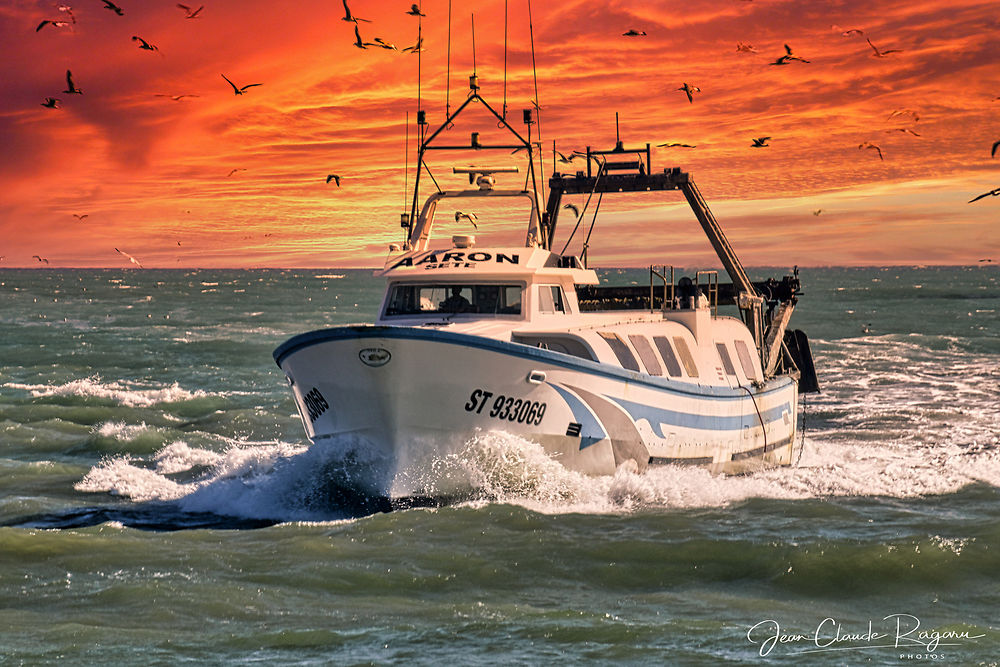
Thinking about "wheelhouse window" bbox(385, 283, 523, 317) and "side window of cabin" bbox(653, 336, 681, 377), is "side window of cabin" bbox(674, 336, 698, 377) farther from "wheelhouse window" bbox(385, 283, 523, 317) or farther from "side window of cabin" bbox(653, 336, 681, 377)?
"wheelhouse window" bbox(385, 283, 523, 317)

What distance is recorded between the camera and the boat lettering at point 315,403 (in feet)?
55.8

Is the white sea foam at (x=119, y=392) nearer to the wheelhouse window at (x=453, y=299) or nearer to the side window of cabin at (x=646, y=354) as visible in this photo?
the wheelhouse window at (x=453, y=299)

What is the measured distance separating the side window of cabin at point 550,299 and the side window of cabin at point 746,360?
6091mm

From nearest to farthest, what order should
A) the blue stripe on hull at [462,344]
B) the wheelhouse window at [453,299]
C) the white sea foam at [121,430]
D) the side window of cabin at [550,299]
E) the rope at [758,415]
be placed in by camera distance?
the blue stripe on hull at [462,344], the wheelhouse window at [453,299], the side window of cabin at [550,299], the rope at [758,415], the white sea foam at [121,430]

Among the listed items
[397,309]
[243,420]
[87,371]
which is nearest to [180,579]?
[397,309]

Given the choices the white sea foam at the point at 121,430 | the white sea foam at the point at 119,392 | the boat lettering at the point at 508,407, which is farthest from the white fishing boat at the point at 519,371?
the white sea foam at the point at 119,392

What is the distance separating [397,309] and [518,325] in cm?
241

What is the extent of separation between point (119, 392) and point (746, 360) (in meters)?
24.0

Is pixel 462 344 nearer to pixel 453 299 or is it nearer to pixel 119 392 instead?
pixel 453 299

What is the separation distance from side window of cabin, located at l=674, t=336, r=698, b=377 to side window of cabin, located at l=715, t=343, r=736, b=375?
1650 millimetres

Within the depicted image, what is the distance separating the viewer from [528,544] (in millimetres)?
15492

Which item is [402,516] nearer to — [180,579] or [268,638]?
[180,579]

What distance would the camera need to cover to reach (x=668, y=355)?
20.6 m

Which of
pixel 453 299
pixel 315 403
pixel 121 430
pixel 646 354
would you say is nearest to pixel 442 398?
pixel 315 403
